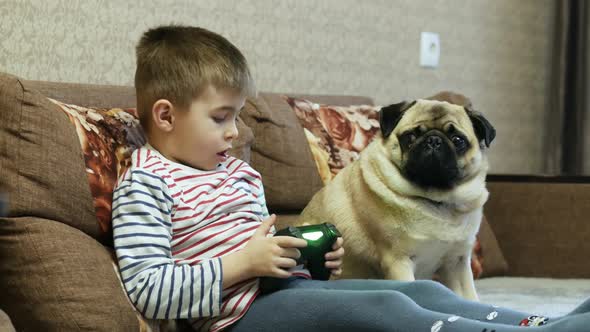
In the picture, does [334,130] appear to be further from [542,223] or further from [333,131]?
[542,223]

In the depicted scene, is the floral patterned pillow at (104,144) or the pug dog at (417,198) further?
the pug dog at (417,198)

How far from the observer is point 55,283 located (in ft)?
4.03

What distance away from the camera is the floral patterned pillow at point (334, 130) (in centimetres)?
215

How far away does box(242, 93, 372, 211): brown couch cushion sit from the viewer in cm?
201

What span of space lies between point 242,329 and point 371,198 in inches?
23.3

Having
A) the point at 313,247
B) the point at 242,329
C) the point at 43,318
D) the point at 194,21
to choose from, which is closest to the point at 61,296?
the point at 43,318

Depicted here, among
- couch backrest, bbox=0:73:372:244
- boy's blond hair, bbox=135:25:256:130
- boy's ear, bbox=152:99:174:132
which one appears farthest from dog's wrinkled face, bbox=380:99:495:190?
couch backrest, bbox=0:73:372:244

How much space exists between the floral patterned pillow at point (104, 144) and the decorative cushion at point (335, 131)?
0.66m

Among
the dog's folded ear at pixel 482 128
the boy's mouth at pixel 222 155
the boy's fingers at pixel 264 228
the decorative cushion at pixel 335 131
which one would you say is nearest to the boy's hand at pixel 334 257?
the boy's fingers at pixel 264 228

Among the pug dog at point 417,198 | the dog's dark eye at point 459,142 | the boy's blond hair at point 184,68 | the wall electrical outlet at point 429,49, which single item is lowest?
the pug dog at point 417,198

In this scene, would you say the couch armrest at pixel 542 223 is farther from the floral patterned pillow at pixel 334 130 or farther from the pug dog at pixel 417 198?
the pug dog at pixel 417 198

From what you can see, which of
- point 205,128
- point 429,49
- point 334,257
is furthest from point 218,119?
point 429,49

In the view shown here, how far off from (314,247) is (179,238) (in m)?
0.23

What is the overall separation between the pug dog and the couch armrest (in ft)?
2.39
